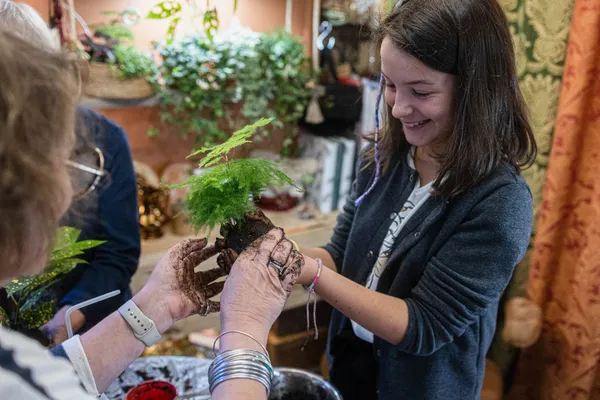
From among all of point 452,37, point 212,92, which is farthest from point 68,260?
point 212,92

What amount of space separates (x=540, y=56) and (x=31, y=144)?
1.63 metres

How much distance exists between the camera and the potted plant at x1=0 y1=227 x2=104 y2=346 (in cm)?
102

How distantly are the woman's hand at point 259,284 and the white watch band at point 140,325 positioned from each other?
168 millimetres

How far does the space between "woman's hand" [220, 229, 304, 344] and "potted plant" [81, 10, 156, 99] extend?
1.22 metres

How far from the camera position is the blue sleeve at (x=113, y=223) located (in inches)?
57.7

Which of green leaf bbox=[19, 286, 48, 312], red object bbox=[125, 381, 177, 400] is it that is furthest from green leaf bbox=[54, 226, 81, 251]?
red object bbox=[125, 381, 177, 400]

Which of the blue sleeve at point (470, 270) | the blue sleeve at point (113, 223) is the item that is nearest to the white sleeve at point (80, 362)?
the blue sleeve at point (113, 223)

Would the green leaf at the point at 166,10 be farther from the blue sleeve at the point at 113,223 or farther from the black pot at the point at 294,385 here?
the black pot at the point at 294,385

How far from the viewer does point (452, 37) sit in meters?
1.00

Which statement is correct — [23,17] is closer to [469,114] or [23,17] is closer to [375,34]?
[375,34]

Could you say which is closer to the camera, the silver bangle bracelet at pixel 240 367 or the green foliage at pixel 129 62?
the silver bangle bracelet at pixel 240 367

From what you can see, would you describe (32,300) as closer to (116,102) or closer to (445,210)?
(445,210)

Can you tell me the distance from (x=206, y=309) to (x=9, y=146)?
610mm

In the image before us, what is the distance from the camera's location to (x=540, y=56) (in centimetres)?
168
